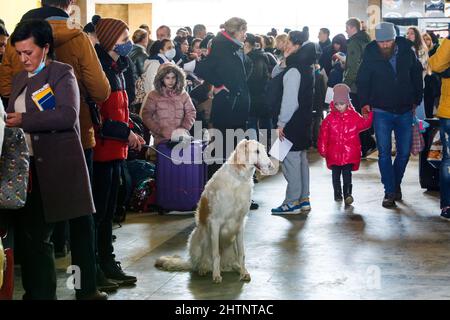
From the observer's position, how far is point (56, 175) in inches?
Result: 195

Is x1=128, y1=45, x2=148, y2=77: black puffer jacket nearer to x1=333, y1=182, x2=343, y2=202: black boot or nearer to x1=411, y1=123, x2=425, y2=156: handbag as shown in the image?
x1=333, y1=182, x2=343, y2=202: black boot

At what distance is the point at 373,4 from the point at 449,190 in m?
13.9

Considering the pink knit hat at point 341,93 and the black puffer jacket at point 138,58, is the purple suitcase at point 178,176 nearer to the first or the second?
the pink knit hat at point 341,93

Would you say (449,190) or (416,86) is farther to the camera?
(416,86)

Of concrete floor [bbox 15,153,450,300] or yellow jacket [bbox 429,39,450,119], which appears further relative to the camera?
yellow jacket [bbox 429,39,450,119]

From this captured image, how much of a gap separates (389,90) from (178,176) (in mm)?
2412

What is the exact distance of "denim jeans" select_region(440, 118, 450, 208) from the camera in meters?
8.90

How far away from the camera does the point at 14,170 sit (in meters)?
4.58

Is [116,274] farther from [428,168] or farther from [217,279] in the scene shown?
[428,168]

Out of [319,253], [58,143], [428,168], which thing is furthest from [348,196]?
[58,143]

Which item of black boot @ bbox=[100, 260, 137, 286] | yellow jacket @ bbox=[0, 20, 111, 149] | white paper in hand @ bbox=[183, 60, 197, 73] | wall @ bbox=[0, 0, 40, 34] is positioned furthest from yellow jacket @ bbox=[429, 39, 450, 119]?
wall @ bbox=[0, 0, 40, 34]

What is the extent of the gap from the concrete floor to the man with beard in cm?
63
